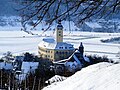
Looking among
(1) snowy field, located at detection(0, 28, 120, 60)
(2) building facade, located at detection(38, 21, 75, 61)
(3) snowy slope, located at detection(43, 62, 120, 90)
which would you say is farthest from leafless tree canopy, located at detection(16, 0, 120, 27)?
(2) building facade, located at detection(38, 21, 75, 61)

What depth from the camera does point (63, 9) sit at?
8.57ft

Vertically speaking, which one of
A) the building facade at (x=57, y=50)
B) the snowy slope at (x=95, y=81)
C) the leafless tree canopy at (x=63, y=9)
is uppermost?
the leafless tree canopy at (x=63, y=9)

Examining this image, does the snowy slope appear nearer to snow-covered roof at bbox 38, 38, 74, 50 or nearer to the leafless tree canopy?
the leafless tree canopy

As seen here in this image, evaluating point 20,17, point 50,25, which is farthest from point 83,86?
point 20,17

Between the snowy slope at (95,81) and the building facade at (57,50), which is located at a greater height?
the snowy slope at (95,81)

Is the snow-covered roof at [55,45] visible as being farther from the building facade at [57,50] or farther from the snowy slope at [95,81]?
the snowy slope at [95,81]

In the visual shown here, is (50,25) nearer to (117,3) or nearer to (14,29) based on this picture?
(117,3)

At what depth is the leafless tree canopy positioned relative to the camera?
2.54m

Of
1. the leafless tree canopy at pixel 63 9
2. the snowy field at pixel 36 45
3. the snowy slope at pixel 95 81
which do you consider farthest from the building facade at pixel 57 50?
the leafless tree canopy at pixel 63 9

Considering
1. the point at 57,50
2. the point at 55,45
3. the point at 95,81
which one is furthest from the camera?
the point at 55,45

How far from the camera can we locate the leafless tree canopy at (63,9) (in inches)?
100

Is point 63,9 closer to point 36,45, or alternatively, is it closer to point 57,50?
point 57,50

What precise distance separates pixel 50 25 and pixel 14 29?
3994 cm

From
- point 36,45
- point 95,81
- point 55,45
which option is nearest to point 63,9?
point 95,81
